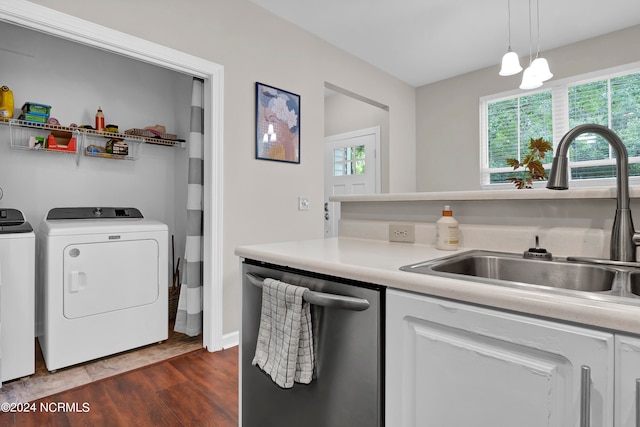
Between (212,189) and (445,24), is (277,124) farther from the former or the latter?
(445,24)

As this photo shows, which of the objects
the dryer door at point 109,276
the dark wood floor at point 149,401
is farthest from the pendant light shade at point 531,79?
the dryer door at point 109,276

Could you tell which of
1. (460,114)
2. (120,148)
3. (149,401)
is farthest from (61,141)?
(460,114)

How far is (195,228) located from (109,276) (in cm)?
61

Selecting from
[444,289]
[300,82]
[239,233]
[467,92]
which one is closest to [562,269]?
[444,289]

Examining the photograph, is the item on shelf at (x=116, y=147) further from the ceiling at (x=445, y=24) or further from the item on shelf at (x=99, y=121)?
the ceiling at (x=445, y=24)

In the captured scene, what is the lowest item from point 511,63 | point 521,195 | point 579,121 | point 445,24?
point 521,195

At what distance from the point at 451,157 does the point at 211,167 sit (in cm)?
301

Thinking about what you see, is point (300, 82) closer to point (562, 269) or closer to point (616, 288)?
point (562, 269)

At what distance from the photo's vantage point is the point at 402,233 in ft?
5.25

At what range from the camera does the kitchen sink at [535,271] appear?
892 mm

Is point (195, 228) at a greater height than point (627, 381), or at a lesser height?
greater

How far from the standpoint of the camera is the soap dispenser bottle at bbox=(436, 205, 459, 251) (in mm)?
1339

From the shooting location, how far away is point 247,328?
4.39 feet

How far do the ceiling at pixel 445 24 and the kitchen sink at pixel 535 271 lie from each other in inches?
92.2
